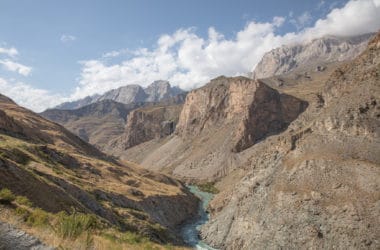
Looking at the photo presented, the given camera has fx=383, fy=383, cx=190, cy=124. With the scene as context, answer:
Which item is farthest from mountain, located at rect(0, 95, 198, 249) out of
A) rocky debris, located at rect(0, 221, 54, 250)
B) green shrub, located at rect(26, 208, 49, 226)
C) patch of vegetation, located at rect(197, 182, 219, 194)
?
patch of vegetation, located at rect(197, 182, 219, 194)

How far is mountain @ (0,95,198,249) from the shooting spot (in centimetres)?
1536

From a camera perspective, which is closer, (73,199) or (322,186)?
(73,199)

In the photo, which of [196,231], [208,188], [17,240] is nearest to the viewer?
[17,240]

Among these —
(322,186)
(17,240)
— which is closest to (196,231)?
(322,186)

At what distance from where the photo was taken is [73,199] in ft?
156

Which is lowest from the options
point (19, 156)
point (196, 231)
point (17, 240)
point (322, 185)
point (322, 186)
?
point (196, 231)

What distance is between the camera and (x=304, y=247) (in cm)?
5866

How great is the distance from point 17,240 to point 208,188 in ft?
505

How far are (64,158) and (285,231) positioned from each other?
52.3 metres

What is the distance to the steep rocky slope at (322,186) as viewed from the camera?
58.1 meters

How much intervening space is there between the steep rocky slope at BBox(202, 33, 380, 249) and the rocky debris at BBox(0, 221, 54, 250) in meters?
53.1

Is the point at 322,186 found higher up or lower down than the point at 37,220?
lower down

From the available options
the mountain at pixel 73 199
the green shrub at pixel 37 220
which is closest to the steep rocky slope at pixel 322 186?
the mountain at pixel 73 199

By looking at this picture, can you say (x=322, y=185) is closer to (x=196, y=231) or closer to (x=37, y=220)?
(x=196, y=231)
